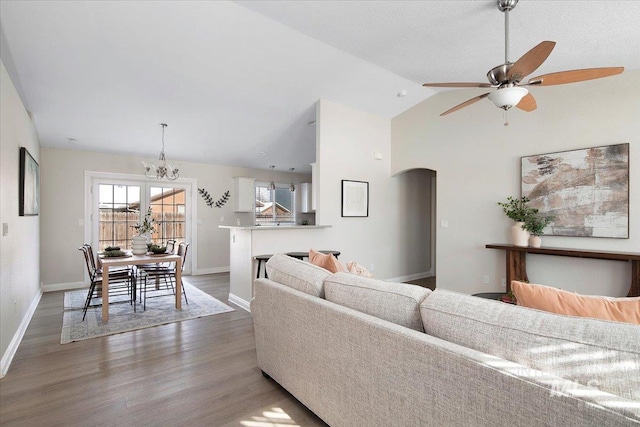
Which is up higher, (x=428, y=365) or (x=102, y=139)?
(x=102, y=139)

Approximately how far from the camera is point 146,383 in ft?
7.93

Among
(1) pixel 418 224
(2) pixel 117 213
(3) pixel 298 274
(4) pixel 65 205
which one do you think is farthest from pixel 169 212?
(3) pixel 298 274

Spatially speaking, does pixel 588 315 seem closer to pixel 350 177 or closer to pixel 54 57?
pixel 350 177

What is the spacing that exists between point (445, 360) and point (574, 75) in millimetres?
2306

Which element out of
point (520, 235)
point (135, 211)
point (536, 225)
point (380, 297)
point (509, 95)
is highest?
point (509, 95)

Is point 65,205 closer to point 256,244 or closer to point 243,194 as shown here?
point 243,194

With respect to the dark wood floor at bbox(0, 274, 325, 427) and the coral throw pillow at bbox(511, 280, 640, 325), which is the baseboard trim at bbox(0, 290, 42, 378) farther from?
the coral throw pillow at bbox(511, 280, 640, 325)

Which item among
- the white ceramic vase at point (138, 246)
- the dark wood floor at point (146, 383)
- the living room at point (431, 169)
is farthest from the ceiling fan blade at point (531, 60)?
the white ceramic vase at point (138, 246)

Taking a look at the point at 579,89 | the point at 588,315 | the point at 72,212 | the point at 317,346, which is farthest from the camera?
the point at 72,212

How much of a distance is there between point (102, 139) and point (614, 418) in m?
6.47

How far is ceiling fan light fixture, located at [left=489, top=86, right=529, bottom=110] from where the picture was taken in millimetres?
2363

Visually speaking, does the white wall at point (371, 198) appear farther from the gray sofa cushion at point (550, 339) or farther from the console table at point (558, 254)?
the gray sofa cushion at point (550, 339)

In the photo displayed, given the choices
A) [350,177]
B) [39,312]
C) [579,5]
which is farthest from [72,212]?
[579,5]

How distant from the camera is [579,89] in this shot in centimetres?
396
